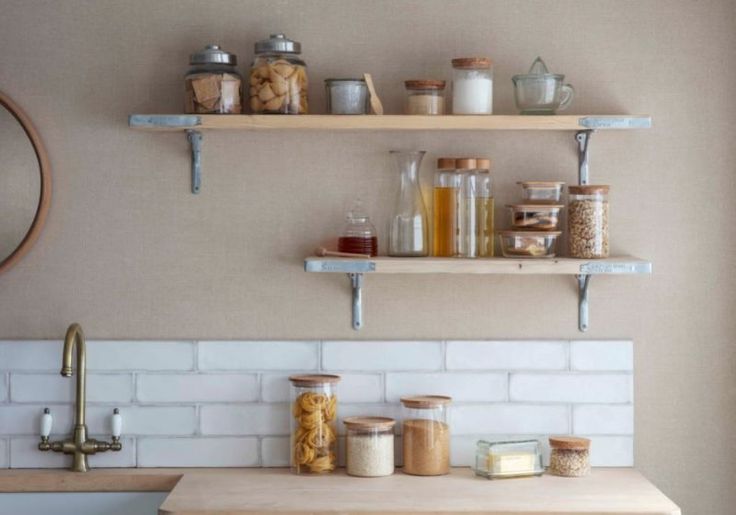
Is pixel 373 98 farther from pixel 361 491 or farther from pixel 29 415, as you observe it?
pixel 29 415

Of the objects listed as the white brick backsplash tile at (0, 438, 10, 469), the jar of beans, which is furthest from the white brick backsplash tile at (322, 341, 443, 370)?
the white brick backsplash tile at (0, 438, 10, 469)

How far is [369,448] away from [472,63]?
1.07 metres

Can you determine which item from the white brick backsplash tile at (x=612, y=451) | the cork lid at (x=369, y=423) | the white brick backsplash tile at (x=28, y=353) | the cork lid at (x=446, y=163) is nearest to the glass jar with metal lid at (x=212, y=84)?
the cork lid at (x=446, y=163)

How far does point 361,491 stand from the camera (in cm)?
287

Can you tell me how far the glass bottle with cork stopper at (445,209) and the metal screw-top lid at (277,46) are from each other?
50 cm

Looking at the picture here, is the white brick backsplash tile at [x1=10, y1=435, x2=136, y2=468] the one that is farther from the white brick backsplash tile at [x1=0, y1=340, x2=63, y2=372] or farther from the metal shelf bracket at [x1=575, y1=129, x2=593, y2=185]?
the metal shelf bracket at [x1=575, y1=129, x2=593, y2=185]

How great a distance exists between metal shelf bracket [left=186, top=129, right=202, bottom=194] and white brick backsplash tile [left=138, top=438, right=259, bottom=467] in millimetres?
714

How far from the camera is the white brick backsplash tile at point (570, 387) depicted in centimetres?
319

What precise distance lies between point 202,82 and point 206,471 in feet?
3.54

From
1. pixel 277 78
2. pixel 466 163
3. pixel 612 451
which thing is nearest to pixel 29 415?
pixel 277 78

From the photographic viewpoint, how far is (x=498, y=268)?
9.76 feet

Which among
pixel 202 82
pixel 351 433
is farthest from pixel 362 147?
pixel 351 433

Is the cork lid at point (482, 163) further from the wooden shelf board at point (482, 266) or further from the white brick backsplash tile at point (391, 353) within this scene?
the white brick backsplash tile at point (391, 353)

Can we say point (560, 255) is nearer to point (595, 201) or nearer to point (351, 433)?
point (595, 201)
